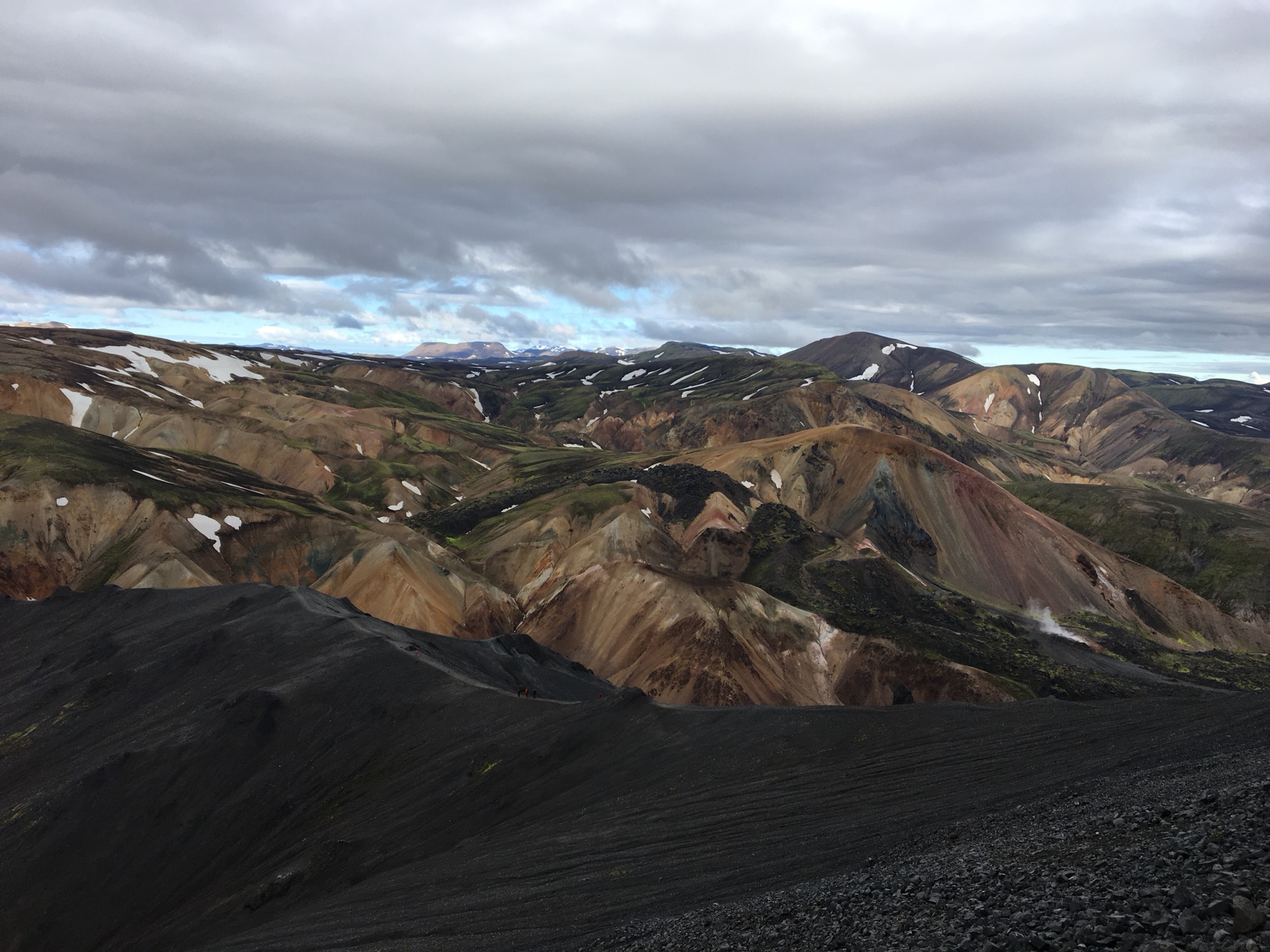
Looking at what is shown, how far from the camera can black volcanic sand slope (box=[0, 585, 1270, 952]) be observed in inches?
928

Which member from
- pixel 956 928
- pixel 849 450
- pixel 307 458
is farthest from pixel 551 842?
pixel 307 458

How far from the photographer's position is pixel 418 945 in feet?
69.9

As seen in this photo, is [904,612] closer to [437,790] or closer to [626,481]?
[626,481]

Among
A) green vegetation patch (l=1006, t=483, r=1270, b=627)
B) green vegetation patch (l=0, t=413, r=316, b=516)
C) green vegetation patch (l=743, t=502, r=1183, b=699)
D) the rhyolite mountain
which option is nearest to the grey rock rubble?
the rhyolite mountain

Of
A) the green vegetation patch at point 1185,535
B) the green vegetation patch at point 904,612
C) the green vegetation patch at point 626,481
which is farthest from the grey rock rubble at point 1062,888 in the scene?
the green vegetation patch at point 1185,535

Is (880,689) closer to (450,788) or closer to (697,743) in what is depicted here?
(697,743)

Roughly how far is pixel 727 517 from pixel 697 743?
59153 mm

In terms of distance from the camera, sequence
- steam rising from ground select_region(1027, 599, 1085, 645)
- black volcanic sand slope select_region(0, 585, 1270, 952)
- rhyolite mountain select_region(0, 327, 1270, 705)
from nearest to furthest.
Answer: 1. black volcanic sand slope select_region(0, 585, 1270, 952)
2. rhyolite mountain select_region(0, 327, 1270, 705)
3. steam rising from ground select_region(1027, 599, 1085, 645)

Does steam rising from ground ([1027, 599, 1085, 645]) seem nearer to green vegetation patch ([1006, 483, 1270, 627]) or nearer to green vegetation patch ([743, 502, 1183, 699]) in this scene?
green vegetation patch ([743, 502, 1183, 699])

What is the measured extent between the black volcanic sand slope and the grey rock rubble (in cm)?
233

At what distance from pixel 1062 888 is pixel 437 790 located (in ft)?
78.2

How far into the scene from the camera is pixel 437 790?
3195 centimetres

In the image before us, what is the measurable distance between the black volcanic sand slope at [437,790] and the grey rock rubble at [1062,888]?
2332 millimetres

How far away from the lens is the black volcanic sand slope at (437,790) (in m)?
23.6
